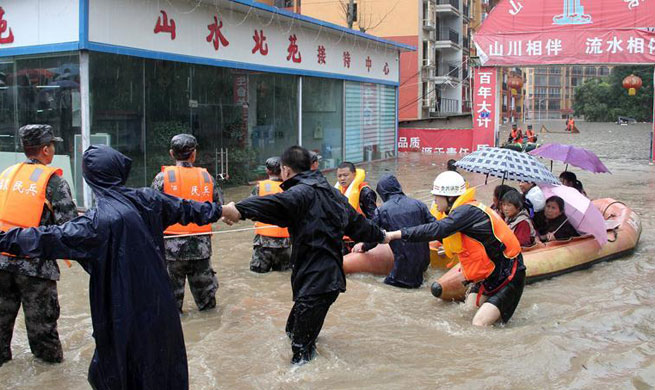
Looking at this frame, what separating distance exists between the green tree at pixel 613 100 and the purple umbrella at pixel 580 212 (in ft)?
207

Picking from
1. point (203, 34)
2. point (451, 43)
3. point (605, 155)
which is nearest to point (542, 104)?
point (451, 43)

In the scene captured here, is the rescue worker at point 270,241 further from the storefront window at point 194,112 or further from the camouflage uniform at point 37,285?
the storefront window at point 194,112

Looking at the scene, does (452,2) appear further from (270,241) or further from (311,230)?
(311,230)

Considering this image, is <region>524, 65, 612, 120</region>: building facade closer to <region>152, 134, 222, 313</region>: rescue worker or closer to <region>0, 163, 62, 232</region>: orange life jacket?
<region>152, 134, 222, 313</region>: rescue worker

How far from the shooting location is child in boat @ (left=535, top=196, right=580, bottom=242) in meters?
8.20

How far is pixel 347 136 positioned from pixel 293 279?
17538mm

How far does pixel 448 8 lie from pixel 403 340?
140 feet

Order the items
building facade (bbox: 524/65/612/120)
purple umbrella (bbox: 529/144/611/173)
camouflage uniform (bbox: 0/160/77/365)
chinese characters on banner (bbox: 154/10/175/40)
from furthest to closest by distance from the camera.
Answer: building facade (bbox: 524/65/612/120) → chinese characters on banner (bbox: 154/10/175/40) → purple umbrella (bbox: 529/144/611/173) → camouflage uniform (bbox: 0/160/77/365)

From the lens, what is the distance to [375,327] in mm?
6309

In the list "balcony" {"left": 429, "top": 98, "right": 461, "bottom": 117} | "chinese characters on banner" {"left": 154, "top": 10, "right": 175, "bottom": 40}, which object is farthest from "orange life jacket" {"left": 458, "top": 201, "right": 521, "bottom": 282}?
"balcony" {"left": 429, "top": 98, "right": 461, "bottom": 117}

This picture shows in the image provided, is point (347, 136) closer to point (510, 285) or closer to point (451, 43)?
point (510, 285)

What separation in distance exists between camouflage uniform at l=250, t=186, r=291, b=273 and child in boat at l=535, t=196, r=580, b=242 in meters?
3.31

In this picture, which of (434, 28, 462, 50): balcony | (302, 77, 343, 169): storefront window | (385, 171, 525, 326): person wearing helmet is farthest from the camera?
(434, 28, 462, 50): balcony

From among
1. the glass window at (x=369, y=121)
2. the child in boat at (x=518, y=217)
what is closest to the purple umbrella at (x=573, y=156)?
the child in boat at (x=518, y=217)
